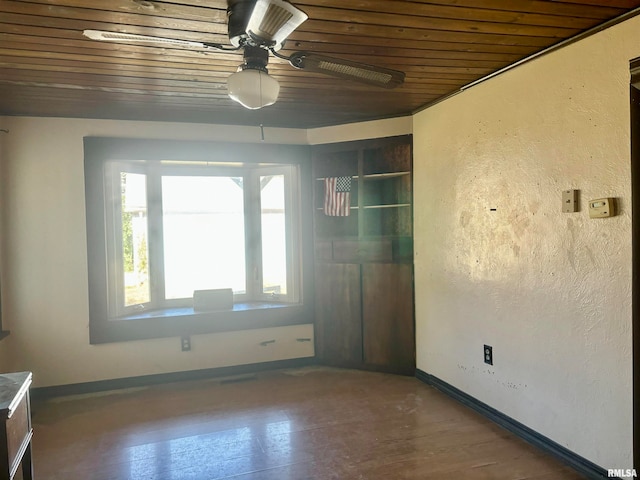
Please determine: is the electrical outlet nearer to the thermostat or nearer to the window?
the thermostat

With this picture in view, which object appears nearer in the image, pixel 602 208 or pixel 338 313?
pixel 602 208

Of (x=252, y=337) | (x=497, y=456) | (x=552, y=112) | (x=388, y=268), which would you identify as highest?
(x=552, y=112)

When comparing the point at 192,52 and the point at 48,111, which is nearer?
the point at 192,52

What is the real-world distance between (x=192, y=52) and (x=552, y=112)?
6.54 ft

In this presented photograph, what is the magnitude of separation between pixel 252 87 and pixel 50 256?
2.72 m

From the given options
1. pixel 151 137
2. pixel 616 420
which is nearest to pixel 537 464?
pixel 616 420

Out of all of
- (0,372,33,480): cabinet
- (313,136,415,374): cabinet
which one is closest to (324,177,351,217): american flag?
(313,136,415,374): cabinet

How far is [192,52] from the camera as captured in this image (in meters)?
2.28

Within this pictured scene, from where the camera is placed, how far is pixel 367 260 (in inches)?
152

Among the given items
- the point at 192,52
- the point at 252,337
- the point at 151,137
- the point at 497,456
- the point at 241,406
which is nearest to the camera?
the point at 192,52

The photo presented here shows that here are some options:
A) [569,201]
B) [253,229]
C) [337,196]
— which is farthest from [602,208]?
[253,229]

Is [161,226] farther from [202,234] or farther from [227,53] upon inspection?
[227,53]

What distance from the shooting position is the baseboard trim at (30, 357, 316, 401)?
3494 mm

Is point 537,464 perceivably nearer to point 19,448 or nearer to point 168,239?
point 19,448
